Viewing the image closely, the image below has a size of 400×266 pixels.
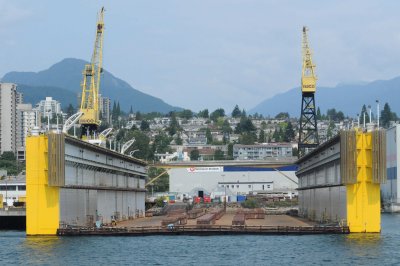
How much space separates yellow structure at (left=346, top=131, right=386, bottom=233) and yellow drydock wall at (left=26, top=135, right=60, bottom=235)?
24.0 m

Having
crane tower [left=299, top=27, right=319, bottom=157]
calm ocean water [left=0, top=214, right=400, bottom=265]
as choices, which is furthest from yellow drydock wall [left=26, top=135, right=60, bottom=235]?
crane tower [left=299, top=27, right=319, bottom=157]

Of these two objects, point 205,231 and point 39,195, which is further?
point 205,231

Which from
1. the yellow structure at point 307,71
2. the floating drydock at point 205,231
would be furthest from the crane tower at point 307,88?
the floating drydock at point 205,231

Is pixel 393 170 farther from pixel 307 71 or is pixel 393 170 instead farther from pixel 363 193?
pixel 363 193

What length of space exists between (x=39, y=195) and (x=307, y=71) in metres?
102

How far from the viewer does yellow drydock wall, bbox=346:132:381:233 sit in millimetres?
70438

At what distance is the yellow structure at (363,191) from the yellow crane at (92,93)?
71.7 meters

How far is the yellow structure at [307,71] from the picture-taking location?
160875 millimetres

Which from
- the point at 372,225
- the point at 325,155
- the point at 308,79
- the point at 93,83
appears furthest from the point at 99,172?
the point at 308,79

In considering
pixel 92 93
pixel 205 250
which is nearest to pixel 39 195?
pixel 205 250

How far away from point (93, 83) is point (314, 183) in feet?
177

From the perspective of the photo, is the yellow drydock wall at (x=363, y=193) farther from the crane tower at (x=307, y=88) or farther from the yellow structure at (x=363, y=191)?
the crane tower at (x=307, y=88)

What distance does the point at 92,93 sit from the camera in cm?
14500

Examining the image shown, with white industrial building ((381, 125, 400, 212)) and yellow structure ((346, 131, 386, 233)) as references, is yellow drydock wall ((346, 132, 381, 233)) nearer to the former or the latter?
yellow structure ((346, 131, 386, 233))
